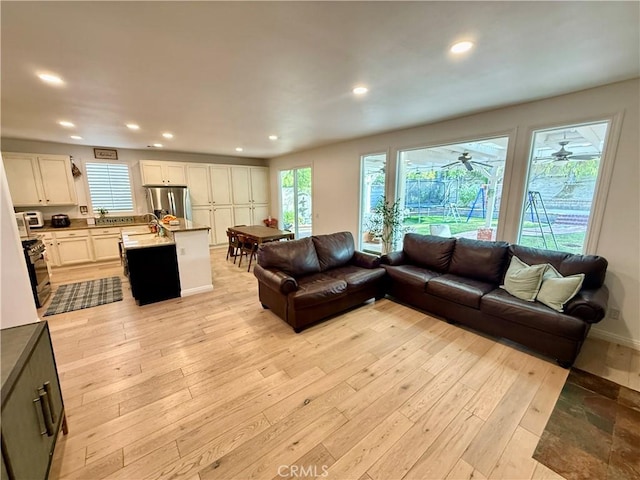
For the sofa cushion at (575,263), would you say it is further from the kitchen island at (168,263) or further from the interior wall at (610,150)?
the kitchen island at (168,263)

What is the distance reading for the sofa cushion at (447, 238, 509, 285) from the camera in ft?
10.3

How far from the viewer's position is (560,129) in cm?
299

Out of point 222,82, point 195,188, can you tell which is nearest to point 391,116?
point 222,82

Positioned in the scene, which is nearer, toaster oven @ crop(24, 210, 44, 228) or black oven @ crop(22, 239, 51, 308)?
black oven @ crop(22, 239, 51, 308)

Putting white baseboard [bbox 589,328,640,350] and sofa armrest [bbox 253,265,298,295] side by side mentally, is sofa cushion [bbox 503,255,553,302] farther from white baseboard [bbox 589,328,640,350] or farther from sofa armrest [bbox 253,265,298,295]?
sofa armrest [bbox 253,265,298,295]

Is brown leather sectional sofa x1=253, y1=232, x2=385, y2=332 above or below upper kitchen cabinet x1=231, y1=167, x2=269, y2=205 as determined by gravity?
below

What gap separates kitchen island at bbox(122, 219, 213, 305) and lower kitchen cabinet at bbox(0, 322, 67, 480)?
2188 millimetres

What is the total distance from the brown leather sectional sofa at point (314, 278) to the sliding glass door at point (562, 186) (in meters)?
2.05

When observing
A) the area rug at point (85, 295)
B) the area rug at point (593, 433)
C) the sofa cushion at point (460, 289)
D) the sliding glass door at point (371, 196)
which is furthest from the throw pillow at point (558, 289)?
the area rug at point (85, 295)

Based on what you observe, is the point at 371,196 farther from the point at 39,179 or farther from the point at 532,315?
the point at 39,179

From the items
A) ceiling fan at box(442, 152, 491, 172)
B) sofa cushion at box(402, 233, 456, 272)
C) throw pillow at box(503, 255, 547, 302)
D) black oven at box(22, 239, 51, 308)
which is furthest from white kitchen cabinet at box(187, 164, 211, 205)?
throw pillow at box(503, 255, 547, 302)

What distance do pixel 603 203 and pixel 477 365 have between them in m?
2.17

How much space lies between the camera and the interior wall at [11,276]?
5.41ft

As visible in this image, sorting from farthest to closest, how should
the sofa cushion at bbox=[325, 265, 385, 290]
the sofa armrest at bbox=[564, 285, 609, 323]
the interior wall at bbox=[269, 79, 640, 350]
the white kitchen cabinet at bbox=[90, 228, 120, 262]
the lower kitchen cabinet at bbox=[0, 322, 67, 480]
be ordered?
1. the white kitchen cabinet at bbox=[90, 228, 120, 262]
2. the sofa cushion at bbox=[325, 265, 385, 290]
3. the interior wall at bbox=[269, 79, 640, 350]
4. the sofa armrest at bbox=[564, 285, 609, 323]
5. the lower kitchen cabinet at bbox=[0, 322, 67, 480]
